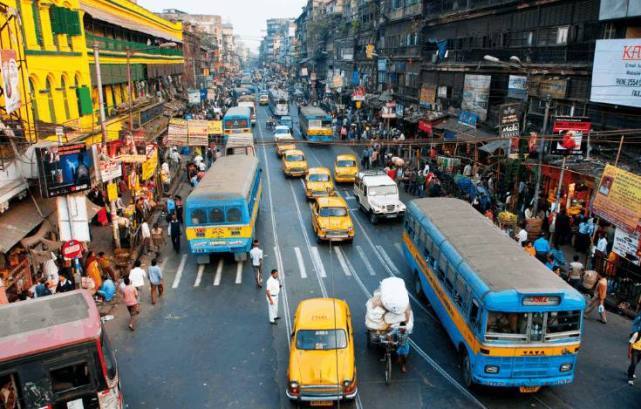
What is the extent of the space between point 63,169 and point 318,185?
15.1 metres

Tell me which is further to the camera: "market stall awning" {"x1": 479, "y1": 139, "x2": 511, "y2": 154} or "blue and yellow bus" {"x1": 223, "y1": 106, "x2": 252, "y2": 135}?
"blue and yellow bus" {"x1": 223, "y1": 106, "x2": 252, "y2": 135}

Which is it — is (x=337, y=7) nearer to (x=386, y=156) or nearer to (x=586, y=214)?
(x=386, y=156)

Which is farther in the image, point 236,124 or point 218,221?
point 236,124

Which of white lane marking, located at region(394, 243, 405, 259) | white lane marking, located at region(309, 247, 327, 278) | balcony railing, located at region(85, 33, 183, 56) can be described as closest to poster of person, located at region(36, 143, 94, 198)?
white lane marking, located at region(309, 247, 327, 278)

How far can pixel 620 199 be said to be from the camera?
15648mm

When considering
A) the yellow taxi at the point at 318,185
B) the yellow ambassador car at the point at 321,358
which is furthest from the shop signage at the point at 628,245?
the yellow taxi at the point at 318,185

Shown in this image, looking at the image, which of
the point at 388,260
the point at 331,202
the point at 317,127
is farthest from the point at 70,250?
the point at 317,127

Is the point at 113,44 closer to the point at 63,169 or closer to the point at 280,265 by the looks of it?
the point at 63,169

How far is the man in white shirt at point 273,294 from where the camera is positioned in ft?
46.4

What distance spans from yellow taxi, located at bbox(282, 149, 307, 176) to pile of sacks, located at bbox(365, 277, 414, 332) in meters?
23.5

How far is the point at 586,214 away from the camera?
21812 mm

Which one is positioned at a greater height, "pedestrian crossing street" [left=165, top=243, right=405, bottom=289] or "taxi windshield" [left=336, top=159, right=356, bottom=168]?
"taxi windshield" [left=336, top=159, right=356, bottom=168]

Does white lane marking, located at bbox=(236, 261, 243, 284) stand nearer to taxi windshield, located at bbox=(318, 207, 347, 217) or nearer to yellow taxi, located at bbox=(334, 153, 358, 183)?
taxi windshield, located at bbox=(318, 207, 347, 217)

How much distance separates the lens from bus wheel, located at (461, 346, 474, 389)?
36.9 feet
